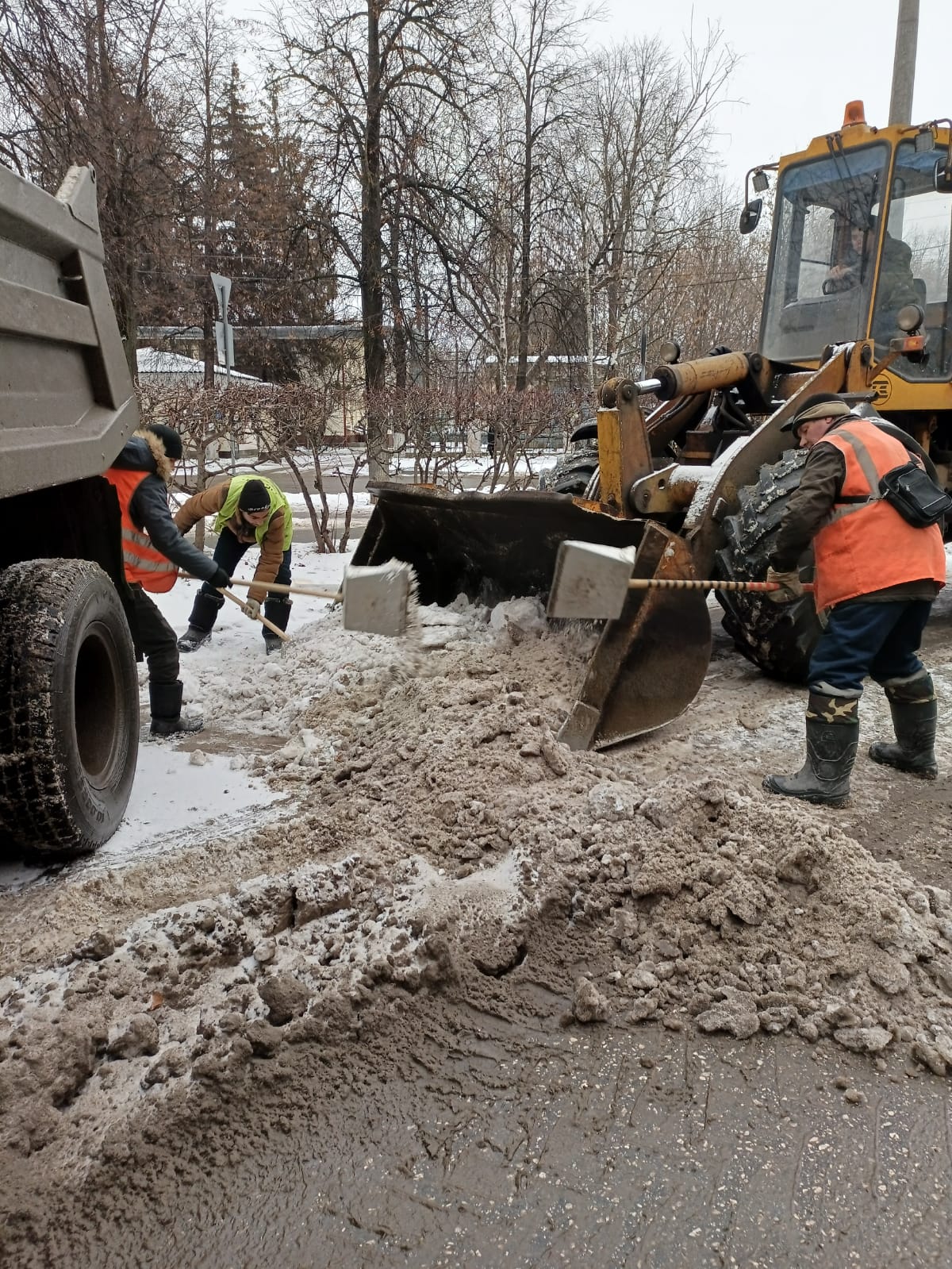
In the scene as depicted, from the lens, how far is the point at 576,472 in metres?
5.52

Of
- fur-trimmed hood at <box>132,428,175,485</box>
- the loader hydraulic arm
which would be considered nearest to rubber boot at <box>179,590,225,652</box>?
fur-trimmed hood at <box>132,428,175,485</box>

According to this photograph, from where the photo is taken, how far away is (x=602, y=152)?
1767 cm

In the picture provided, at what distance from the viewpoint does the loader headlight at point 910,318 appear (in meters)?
4.79

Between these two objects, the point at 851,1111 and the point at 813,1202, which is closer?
the point at 813,1202

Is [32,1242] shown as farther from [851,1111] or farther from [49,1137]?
[851,1111]

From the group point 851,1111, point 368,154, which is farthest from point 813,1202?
point 368,154

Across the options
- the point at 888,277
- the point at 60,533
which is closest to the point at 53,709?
the point at 60,533

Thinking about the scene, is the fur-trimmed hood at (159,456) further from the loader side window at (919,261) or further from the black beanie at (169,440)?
the loader side window at (919,261)

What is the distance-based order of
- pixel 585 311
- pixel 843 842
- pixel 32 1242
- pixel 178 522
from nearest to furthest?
pixel 32 1242
pixel 843 842
pixel 178 522
pixel 585 311

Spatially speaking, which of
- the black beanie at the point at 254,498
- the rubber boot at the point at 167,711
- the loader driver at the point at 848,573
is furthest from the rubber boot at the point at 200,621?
the loader driver at the point at 848,573

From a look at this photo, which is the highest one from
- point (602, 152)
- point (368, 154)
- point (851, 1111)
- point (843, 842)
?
point (602, 152)

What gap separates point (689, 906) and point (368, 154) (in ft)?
42.7

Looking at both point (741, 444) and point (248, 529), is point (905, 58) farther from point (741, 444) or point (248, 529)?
point (248, 529)

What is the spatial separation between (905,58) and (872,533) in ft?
33.5
